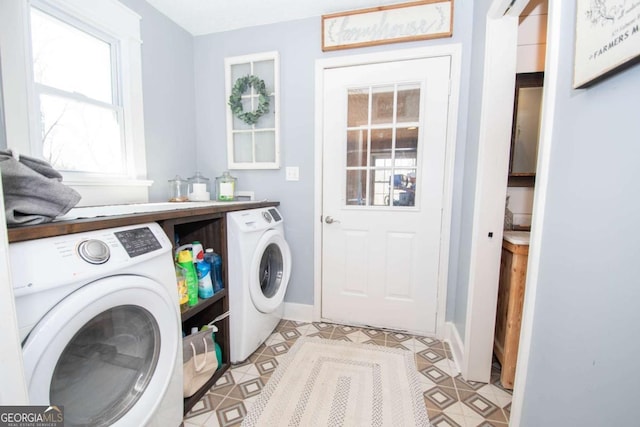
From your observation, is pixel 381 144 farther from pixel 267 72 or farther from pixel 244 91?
pixel 244 91

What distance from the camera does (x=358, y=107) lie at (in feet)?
6.16

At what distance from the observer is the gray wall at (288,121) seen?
1925 mm

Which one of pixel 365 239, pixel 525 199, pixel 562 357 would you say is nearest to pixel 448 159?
pixel 525 199

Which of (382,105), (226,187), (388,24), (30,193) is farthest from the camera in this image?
(226,187)

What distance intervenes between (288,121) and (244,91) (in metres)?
0.46

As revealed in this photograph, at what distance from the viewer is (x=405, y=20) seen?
1.71m

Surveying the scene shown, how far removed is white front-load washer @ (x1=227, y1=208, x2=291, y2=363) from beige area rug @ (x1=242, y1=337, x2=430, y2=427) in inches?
10.2

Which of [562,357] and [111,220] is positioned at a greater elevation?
[111,220]

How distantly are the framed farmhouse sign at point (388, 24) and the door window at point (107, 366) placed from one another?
78.5 inches

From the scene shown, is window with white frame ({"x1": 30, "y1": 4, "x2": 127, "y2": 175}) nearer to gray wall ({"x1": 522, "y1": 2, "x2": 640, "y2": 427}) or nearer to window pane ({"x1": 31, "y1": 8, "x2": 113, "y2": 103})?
window pane ({"x1": 31, "y1": 8, "x2": 113, "y2": 103})

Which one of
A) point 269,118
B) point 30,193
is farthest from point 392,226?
point 30,193

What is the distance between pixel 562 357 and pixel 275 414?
1.17m

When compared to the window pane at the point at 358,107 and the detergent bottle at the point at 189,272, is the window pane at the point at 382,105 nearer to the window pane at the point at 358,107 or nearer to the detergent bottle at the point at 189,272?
the window pane at the point at 358,107

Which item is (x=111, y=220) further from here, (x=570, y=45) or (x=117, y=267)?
(x=570, y=45)
